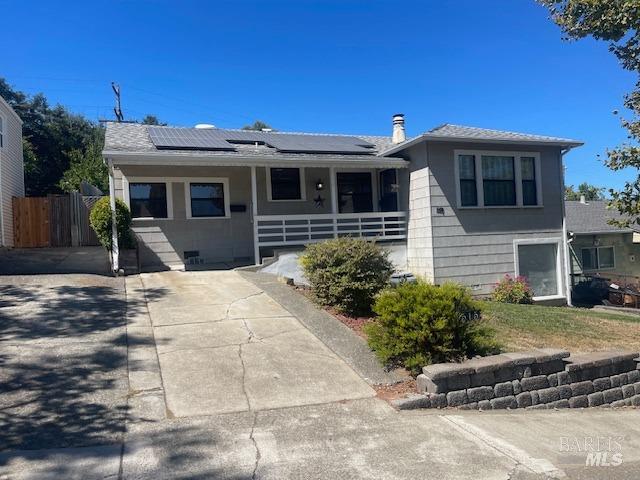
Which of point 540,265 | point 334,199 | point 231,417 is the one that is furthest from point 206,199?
point 540,265

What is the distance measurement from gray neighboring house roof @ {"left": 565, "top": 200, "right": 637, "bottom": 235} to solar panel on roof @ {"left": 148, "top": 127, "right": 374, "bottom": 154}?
38.8 ft

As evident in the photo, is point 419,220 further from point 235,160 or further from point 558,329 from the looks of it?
point 235,160

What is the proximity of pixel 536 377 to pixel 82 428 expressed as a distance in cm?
511

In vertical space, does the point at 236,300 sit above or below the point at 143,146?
below

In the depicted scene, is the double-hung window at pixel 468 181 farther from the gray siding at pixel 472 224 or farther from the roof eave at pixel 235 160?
the roof eave at pixel 235 160

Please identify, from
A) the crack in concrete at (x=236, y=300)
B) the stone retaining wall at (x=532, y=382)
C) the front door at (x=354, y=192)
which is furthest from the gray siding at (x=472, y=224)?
the stone retaining wall at (x=532, y=382)

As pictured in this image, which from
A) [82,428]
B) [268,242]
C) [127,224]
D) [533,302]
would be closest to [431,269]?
[533,302]

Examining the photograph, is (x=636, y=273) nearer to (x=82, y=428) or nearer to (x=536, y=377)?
(x=536, y=377)

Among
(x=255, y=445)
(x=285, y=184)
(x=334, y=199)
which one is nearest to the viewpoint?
(x=255, y=445)

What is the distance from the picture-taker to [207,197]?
13773mm

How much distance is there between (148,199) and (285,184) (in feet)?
13.2

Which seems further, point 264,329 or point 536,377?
point 264,329

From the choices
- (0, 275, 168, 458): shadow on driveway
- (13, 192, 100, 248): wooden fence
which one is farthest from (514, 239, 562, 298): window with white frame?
(13, 192, 100, 248): wooden fence

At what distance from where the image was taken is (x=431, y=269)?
1309 cm
